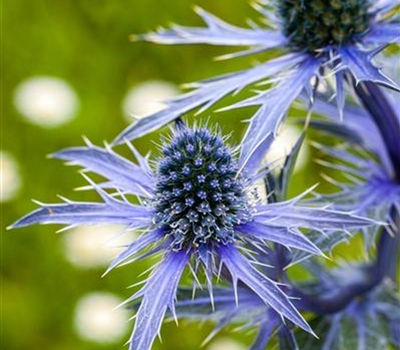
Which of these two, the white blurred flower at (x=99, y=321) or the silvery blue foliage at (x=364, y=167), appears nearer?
the silvery blue foliage at (x=364, y=167)

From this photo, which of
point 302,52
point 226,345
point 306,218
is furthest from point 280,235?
point 226,345

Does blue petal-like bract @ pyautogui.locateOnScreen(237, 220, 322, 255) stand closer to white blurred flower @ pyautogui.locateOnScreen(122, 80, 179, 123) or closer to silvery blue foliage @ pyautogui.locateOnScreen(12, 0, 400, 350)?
silvery blue foliage @ pyautogui.locateOnScreen(12, 0, 400, 350)

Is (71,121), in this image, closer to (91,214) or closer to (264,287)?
(91,214)

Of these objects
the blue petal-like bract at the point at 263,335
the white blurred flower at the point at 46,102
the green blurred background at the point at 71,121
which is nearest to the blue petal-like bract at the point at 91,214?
the blue petal-like bract at the point at 263,335

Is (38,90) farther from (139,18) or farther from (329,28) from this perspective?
(329,28)

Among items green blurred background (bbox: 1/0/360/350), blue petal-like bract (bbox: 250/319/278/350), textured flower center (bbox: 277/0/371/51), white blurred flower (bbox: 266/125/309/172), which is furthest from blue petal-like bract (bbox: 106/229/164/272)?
white blurred flower (bbox: 266/125/309/172)

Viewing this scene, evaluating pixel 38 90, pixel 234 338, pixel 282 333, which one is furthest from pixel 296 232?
pixel 38 90

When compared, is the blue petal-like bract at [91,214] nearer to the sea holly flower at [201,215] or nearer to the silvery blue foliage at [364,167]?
the sea holly flower at [201,215]
